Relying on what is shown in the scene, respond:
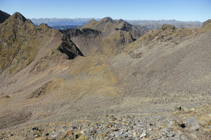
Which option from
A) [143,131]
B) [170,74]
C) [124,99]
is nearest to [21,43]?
[124,99]

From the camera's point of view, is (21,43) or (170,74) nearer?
(170,74)

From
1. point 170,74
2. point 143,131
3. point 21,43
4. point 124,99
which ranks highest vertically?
point 21,43

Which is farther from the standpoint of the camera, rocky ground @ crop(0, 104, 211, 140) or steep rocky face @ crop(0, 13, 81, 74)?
steep rocky face @ crop(0, 13, 81, 74)

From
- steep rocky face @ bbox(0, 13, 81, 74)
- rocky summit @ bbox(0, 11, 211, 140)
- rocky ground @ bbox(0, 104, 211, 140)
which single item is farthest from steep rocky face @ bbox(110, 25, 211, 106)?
steep rocky face @ bbox(0, 13, 81, 74)

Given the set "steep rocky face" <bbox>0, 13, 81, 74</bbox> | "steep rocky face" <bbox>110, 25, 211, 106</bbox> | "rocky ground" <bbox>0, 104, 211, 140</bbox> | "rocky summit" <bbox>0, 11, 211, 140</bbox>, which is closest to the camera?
"rocky ground" <bbox>0, 104, 211, 140</bbox>

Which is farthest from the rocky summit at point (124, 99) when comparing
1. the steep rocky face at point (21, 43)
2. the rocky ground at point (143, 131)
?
the steep rocky face at point (21, 43)

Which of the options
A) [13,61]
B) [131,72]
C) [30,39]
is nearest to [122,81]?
[131,72]

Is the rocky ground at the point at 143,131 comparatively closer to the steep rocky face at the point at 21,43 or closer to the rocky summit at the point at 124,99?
the rocky summit at the point at 124,99

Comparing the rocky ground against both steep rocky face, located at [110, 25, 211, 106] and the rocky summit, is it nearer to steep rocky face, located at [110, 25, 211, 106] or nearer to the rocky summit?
the rocky summit

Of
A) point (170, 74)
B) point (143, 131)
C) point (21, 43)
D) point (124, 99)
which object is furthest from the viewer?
point (21, 43)

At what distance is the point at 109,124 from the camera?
16406 millimetres

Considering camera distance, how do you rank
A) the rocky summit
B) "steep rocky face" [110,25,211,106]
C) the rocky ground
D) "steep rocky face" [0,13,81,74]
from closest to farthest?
1. the rocky ground
2. the rocky summit
3. "steep rocky face" [110,25,211,106]
4. "steep rocky face" [0,13,81,74]

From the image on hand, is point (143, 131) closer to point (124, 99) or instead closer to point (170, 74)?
point (124, 99)

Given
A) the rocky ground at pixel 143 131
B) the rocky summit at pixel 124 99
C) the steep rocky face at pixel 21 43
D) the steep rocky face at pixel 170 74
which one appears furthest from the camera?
the steep rocky face at pixel 21 43
